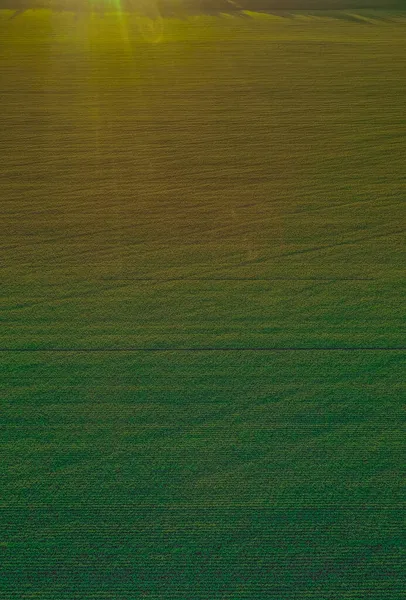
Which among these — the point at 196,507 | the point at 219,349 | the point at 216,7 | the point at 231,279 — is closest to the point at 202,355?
the point at 219,349

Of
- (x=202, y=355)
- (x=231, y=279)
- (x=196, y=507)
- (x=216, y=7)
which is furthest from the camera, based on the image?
(x=216, y=7)

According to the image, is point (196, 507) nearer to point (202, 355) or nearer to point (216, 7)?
point (202, 355)

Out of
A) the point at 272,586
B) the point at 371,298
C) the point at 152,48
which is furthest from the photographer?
the point at 152,48

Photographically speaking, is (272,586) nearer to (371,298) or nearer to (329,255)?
(371,298)

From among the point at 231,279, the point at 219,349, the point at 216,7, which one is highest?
the point at 219,349

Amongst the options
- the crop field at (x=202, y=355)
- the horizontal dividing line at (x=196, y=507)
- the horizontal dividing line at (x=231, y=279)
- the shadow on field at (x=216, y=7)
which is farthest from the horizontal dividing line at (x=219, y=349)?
the shadow on field at (x=216, y=7)

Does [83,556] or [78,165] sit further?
[78,165]

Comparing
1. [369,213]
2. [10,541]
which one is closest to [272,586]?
[10,541]

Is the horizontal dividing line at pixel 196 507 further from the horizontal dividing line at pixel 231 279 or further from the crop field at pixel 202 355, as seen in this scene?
the horizontal dividing line at pixel 231 279
